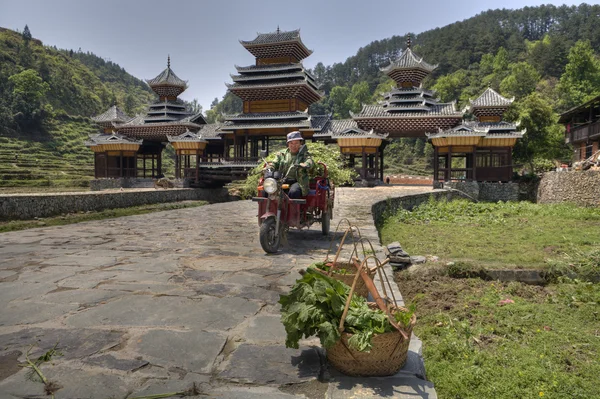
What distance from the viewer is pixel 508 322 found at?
4133 mm

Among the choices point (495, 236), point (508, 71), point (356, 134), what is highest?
point (508, 71)

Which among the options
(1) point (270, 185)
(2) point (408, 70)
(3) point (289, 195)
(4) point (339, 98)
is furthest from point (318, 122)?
(4) point (339, 98)

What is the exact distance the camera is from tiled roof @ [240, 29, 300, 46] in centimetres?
2897

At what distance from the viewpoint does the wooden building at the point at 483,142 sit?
25094 mm

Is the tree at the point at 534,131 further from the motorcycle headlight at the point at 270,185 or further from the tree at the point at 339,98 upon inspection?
the tree at the point at 339,98

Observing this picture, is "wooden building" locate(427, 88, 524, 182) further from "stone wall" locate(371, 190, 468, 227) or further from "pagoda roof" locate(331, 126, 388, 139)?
"stone wall" locate(371, 190, 468, 227)

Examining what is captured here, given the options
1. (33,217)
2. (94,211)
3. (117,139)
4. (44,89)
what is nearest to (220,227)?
(33,217)

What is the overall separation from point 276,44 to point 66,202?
20.9 meters

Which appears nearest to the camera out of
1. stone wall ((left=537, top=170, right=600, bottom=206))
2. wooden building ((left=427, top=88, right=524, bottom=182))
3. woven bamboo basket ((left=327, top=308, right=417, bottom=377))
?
woven bamboo basket ((left=327, top=308, right=417, bottom=377))

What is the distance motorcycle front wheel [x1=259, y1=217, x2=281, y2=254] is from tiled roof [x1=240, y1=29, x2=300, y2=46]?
83.4ft

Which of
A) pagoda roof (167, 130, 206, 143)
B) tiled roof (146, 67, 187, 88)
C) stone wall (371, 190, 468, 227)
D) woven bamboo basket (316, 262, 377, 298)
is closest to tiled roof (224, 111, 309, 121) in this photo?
pagoda roof (167, 130, 206, 143)

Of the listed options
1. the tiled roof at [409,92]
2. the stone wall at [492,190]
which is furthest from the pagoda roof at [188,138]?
the stone wall at [492,190]

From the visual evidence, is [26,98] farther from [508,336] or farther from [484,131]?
[508,336]

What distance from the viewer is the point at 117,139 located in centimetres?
3041
